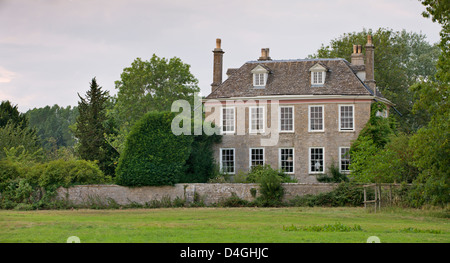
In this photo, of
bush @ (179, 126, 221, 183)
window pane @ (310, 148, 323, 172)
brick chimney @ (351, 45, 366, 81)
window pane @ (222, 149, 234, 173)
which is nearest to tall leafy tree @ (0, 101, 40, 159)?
bush @ (179, 126, 221, 183)

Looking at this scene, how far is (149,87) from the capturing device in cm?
6938

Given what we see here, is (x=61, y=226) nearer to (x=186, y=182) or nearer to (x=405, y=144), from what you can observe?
(x=186, y=182)

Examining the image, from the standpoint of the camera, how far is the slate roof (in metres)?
46.1

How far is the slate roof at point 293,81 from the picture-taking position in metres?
46.1

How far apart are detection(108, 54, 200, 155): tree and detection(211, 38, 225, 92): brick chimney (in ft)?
59.8

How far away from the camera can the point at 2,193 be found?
127 ft

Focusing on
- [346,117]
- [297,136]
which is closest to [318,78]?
[346,117]

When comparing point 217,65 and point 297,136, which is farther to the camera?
point 217,65

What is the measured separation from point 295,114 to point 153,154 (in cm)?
1185

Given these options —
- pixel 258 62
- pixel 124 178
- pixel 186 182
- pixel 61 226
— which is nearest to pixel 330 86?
pixel 258 62

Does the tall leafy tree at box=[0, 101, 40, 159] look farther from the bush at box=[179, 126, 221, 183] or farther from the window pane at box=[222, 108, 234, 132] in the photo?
the window pane at box=[222, 108, 234, 132]

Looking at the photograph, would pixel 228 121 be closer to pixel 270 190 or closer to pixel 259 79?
pixel 259 79

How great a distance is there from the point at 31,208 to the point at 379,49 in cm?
3622

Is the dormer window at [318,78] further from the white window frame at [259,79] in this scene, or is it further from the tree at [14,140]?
→ the tree at [14,140]
